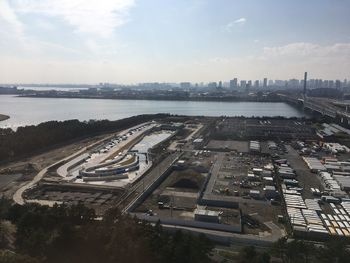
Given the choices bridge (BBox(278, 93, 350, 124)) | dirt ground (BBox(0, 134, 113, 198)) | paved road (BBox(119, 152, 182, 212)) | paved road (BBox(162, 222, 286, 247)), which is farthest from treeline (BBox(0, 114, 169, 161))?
bridge (BBox(278, 93, 350, 124))

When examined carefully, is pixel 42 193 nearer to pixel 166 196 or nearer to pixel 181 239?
pixel 166 196

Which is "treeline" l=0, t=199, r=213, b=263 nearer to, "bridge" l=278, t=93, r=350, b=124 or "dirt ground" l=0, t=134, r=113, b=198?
"dirt ground" l=0, t=134, r=113, b=198

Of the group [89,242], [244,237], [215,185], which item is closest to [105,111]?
[215,185]

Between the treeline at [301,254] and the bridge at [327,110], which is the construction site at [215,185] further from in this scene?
the bridge at [327,110]

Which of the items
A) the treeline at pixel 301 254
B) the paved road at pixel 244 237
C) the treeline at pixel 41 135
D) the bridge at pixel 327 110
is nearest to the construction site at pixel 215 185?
the paved road at pixel 244 237

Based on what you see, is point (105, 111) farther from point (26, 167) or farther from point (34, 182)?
point (34, 182)

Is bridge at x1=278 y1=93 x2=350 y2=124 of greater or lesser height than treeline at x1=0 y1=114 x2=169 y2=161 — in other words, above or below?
below
